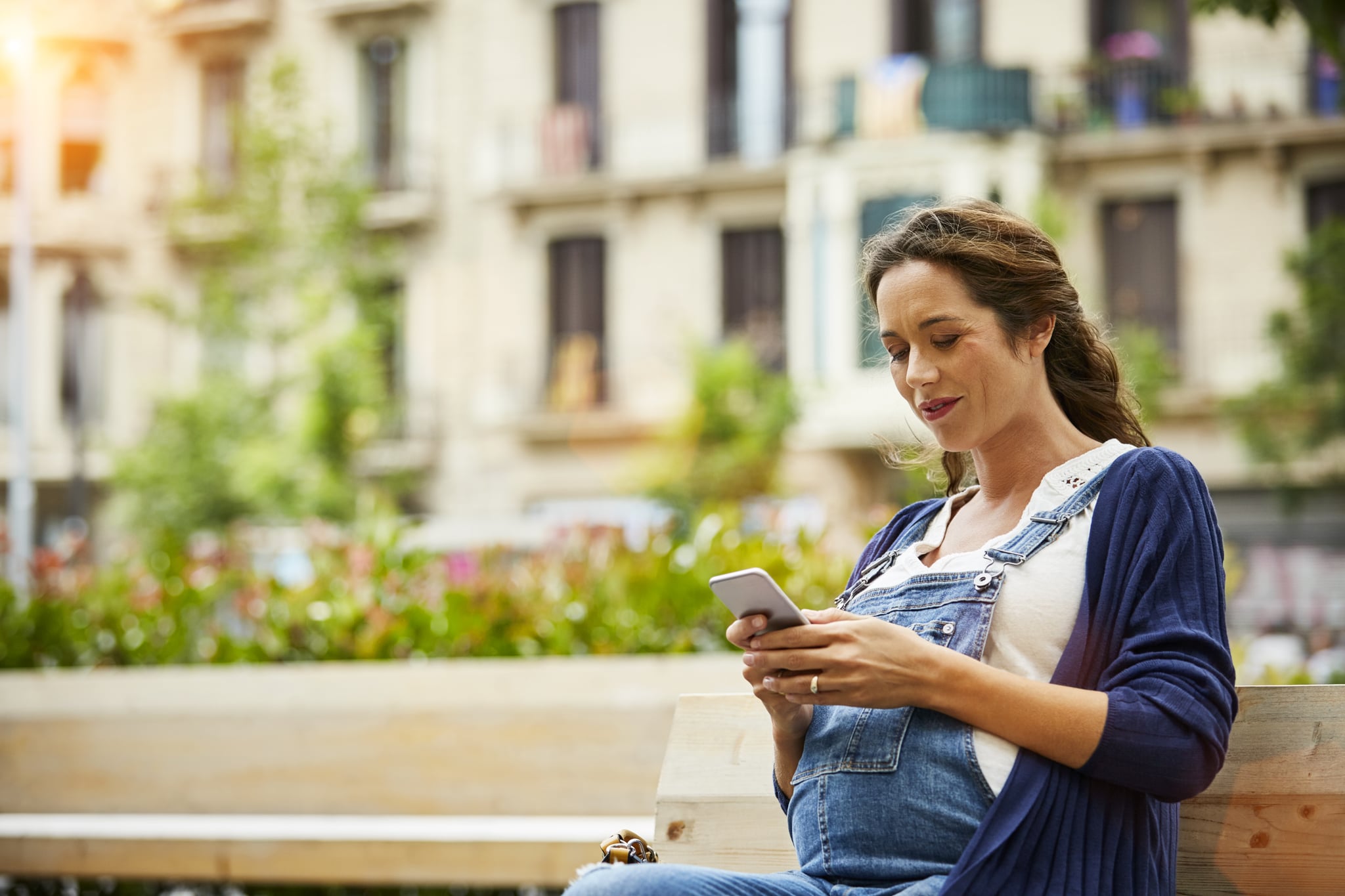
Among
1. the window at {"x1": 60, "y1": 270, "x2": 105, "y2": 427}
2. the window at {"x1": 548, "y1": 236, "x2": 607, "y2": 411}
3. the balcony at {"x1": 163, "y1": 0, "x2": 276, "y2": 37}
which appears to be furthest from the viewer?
the window at {"x1": 60, "y1": 270, "x2": 105, "y2": 427}

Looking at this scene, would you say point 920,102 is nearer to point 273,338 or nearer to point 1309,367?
point 1309,367

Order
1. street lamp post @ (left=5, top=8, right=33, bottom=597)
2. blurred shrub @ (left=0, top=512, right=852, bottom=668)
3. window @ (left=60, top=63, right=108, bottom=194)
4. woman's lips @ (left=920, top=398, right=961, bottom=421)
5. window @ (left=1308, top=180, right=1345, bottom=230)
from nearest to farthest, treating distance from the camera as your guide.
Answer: woman's lips @ (left=920, top=398, right=961, bottom=421)
blurred shrub @ (left=0, top=512, right=852, bottom=668)
window @ (left=1308, top=180, right=1345, bottom=230)
street lamp post @ (left=5, top=8, right=33, bottom=597)
window @ (left=60, top=63, right=108, bottom=194)

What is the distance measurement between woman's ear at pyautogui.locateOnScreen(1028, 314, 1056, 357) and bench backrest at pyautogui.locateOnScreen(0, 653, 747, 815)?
2481 millimetres

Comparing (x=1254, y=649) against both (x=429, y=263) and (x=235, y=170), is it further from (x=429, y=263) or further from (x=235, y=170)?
(x=235, y=170)

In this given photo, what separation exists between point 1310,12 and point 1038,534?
9.29 ft

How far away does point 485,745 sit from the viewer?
472cm

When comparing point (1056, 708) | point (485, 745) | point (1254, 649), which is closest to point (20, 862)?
point (485, 745)

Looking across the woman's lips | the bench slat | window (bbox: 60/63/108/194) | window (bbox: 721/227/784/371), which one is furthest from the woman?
window (bbox: 60/63/108/194)

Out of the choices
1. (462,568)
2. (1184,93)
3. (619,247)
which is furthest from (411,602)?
(619,247)

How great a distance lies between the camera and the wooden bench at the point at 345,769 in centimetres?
443

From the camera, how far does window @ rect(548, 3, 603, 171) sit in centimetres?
2200

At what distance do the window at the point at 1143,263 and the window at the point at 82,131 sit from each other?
1623 centimetres

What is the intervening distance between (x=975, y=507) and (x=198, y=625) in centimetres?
457

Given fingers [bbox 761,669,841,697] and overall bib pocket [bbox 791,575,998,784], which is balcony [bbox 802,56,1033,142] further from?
fingers [bbox 761,669,841,697]
